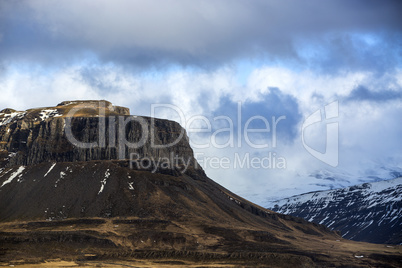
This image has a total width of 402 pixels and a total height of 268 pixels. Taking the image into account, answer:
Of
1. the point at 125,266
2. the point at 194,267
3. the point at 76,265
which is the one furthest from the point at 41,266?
the point at 194,267

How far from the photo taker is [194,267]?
7830 inches

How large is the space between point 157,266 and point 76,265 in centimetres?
2766

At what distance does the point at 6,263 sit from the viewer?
635 ft

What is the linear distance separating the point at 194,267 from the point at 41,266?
51.5 meters

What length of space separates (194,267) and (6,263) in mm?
63790

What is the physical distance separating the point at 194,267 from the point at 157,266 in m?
12.9

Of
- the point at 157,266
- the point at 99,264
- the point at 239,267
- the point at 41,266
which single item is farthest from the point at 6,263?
the point at 239,267

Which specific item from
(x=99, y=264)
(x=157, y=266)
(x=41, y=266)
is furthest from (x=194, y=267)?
(x=41, y=266)

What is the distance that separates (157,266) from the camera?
655 ft

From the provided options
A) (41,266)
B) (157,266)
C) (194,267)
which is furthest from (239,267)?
(41,266)

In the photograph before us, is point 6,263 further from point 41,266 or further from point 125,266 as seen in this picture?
point 125,266

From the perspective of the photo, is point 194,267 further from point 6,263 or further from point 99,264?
point 6,263

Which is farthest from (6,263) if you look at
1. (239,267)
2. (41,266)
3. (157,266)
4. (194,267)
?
(239,267)

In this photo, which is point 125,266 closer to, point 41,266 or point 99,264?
point 99,264
